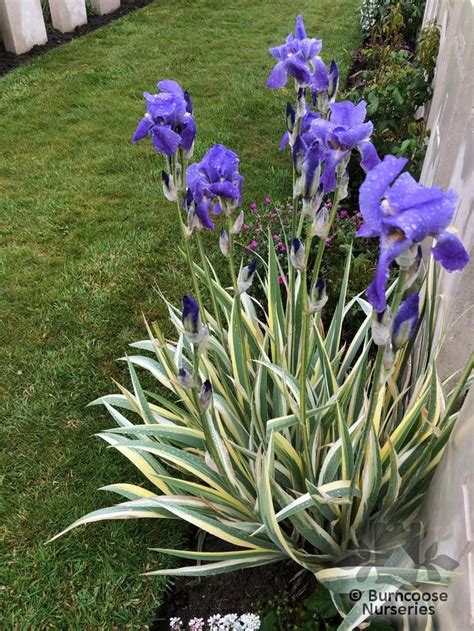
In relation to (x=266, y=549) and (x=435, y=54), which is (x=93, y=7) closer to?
(x=435, y=54)

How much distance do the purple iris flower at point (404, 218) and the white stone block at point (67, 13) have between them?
679 cm

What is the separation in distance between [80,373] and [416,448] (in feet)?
5.58

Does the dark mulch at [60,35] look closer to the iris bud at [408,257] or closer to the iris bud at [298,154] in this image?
the iris bud at [298,154]

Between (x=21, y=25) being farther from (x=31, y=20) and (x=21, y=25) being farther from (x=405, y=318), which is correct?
(x=405, y=318)

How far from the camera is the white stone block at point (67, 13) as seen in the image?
644 centimetres

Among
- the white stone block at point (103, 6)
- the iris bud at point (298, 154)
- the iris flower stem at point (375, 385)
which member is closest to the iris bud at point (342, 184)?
the iris bud at point (298, 154)

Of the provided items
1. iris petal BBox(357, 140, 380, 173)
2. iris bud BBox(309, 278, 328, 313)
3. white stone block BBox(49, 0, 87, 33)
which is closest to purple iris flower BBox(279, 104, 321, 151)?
iris petal BBox(357, 140, 380, 173)

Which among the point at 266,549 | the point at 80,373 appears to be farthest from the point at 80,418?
the point at 266,549

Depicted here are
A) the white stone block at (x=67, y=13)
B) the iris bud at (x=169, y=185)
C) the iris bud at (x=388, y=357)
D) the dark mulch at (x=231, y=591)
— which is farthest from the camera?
the white stone block at (x=67, y=13)

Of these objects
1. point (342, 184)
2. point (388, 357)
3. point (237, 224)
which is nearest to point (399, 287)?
point (388, 357)

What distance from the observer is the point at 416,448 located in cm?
160

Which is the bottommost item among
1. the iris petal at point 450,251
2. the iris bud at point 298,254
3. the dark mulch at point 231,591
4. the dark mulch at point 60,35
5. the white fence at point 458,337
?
the dark mulch at point 231,591

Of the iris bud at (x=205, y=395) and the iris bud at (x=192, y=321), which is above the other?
the iris bud at (x=192, y=321)

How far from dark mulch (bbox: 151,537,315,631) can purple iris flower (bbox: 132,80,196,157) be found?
1415 millimetres
